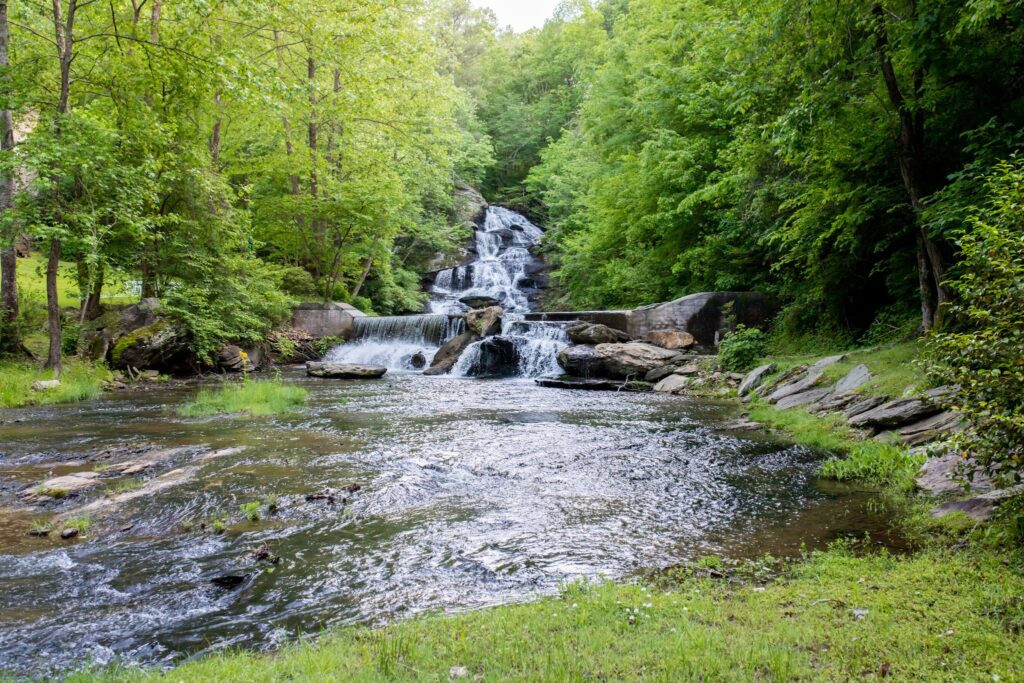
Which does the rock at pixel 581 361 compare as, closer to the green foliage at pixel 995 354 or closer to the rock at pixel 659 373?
the rock at pixel 659 373

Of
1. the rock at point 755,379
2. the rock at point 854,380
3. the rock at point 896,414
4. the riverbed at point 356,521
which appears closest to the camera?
the riverbed at point 356,521

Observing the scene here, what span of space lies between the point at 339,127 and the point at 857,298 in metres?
21.1

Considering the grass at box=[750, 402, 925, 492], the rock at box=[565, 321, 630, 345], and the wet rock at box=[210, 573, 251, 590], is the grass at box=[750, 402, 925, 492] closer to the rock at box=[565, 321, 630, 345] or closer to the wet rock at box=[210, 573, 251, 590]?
the wet rock at box=[210, 573, 251, 590]

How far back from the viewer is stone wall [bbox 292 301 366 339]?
2123 centimetres

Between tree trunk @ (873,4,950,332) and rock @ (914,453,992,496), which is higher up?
tree trunk @ (873,4,950,332)

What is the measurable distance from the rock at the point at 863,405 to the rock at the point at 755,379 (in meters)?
3.64

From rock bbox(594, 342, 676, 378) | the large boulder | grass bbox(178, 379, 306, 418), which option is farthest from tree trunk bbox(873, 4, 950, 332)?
the large boulder

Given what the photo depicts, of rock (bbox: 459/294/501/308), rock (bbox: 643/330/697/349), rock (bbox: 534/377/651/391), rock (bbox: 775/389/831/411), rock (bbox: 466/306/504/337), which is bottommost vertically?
rock (bbox: 534/377/651/391)

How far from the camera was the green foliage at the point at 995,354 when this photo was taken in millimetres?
3338

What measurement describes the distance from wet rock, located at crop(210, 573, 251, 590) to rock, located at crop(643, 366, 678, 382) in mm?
12034

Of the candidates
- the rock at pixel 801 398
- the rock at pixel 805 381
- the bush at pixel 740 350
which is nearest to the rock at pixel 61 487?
the rock at pixel 801 398

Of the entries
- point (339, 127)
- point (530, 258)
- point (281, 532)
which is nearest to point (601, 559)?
point (281, 532)

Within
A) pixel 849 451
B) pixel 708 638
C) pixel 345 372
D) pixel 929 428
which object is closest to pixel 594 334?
pixel 345 372

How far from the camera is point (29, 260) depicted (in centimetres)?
2144
